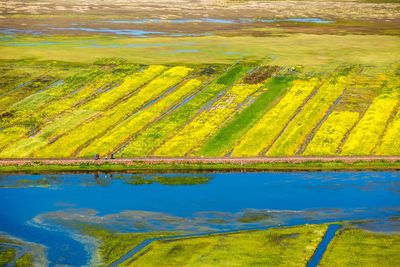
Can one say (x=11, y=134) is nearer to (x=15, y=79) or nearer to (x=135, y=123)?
(x=135, y=123)

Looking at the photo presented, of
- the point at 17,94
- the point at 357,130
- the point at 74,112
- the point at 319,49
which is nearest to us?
the point at 357,130

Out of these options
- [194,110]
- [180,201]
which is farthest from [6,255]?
[194,110]

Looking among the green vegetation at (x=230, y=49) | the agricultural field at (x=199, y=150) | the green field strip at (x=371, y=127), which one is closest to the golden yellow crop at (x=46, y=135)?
the agricultural field at (x=199, y=150)

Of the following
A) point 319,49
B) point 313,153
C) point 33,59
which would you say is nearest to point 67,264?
point 313,153

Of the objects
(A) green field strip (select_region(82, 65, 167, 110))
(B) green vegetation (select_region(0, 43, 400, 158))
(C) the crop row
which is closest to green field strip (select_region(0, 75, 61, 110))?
(B) green vegetation (select_region(0, 43, 400, 158))

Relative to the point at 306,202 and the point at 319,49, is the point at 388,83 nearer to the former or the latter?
the point at 319,49

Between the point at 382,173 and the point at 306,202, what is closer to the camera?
the point at 306,202

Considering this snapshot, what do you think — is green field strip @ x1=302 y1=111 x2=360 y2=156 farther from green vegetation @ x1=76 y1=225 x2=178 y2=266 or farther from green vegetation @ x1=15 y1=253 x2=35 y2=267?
green vegetation @ x1=15 y1=253 x2=35 y2=267
